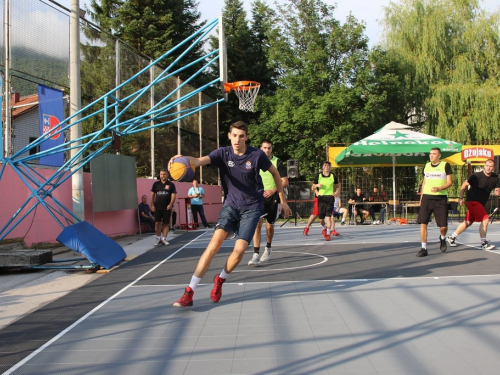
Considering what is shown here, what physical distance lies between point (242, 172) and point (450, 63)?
2548 cm

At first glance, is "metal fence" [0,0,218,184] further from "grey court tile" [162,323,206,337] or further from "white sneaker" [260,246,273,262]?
"grey court tile" [162,323,206,337]

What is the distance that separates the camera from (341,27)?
3125cm

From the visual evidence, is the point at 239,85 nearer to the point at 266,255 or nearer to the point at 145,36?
the point at 266,255

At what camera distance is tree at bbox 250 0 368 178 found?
98.9ft

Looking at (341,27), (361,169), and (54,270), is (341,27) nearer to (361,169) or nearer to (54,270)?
(361,169)

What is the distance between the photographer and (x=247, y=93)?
12852mm

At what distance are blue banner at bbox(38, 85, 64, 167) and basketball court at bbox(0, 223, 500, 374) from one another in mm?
4601

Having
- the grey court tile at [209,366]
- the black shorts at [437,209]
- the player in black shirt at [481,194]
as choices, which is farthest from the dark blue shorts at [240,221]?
the player in black shirt at [481,194]

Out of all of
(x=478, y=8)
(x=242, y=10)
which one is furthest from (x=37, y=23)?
(x=242, y=10)

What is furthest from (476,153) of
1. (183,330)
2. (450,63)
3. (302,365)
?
(302,365)

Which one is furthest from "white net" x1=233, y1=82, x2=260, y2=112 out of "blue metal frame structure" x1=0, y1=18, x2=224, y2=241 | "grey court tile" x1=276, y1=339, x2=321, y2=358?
"grey court tile" x1=276, y1=339, x2=321, y2=358

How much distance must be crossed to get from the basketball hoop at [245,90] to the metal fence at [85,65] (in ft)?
13.8

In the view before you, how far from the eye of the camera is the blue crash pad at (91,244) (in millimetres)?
Result: 8233

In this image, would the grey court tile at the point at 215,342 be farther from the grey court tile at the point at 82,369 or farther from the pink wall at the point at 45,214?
the pink wall at the point at 45,214
